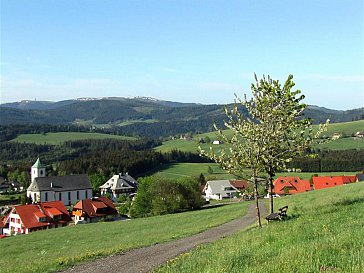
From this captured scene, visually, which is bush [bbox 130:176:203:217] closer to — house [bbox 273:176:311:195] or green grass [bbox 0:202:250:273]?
green grass [bbox 0:202:250:273]

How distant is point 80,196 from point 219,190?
44203 mm

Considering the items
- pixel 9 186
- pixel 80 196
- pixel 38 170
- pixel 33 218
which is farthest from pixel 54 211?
pixel 9 186

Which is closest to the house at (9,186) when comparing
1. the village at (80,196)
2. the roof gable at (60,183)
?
the village at (80,196)

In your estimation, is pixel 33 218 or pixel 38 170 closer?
pixel 33 218

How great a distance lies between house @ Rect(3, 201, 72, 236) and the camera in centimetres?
6812

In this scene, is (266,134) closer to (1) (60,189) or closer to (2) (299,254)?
(2) (299,254)

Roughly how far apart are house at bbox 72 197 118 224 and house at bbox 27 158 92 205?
43.8m

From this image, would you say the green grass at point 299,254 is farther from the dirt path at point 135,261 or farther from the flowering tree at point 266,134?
the flowering tree at point 266,134

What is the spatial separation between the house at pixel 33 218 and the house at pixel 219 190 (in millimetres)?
53461

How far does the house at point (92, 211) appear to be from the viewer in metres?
78.3

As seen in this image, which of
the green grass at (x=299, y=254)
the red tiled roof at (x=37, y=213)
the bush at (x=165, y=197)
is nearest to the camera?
the green grass at (x=299, y=254)

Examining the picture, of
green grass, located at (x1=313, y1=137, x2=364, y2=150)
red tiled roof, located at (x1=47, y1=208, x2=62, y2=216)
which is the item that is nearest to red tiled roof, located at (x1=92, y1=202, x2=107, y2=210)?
red tiled roof, located at (x1=47, y1=208, x2=62, y2=216)

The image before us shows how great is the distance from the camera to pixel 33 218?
70.1m

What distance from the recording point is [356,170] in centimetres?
13625
